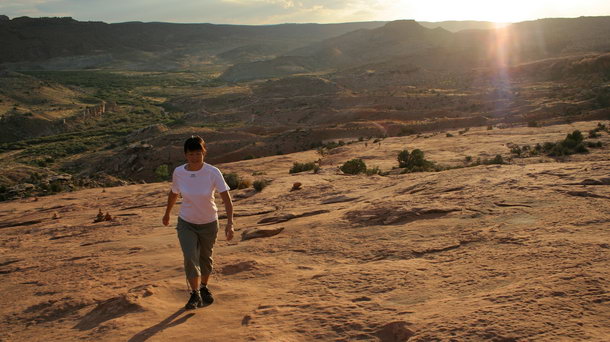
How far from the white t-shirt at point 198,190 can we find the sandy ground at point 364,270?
877mm

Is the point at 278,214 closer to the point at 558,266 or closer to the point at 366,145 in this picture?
the point at 558,266

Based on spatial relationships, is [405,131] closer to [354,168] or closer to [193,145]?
[354,168]

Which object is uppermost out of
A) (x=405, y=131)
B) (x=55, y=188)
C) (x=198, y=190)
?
(x=198, y=190)

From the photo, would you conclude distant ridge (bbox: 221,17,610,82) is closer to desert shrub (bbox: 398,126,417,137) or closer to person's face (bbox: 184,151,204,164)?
desert shrub (bbox: 398,126,417,137)

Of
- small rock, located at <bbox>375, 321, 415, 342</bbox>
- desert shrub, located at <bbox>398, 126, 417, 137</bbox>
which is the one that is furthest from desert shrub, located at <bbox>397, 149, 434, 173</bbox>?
desert shrub, located at <bbox>398, 126, 417, 137</bbox>

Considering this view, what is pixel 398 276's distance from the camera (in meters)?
4.73

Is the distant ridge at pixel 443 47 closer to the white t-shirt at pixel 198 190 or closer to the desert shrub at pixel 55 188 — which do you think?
the desert shrub at pixel 55 188

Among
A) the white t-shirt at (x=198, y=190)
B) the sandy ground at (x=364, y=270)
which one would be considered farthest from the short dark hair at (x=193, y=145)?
the sandy ground at (x=364, y=270)

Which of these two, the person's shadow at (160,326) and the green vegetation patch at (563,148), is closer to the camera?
the person's shadow at (160,326)

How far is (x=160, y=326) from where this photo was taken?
4219 mm

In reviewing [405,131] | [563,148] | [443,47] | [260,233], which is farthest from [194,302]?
[443,47]

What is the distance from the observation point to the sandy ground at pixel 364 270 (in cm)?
371

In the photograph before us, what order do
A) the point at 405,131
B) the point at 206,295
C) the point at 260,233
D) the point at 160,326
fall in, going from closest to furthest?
the point at 160,326 < the point at 206,295 < the point at 260,233 < the point at 405,131

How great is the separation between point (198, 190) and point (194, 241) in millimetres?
480
